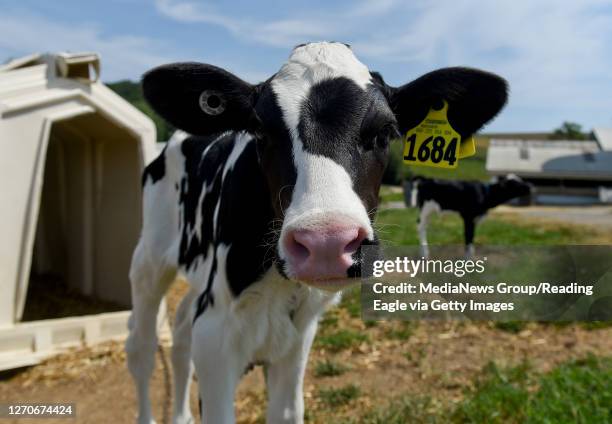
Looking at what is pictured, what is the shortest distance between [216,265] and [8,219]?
3.13m

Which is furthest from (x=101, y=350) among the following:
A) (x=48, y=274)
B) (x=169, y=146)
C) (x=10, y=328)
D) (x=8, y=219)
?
(x=48, y=274)

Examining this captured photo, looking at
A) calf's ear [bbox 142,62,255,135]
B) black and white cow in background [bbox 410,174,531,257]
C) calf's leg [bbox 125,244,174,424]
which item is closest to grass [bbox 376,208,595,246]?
black and white cow in background [bbox 410,174,531,257]

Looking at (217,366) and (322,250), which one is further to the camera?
(217,366)

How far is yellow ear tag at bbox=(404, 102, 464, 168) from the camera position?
2.46 meters

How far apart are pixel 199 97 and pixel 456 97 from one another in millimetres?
1120

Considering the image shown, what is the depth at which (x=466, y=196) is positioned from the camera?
354 inches

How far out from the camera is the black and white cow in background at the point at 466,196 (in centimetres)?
747

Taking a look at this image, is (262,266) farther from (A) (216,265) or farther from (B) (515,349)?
(B) (515,349)

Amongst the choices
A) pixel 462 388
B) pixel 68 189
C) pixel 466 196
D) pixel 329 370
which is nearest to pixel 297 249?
pixel 462 388

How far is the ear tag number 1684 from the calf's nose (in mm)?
991

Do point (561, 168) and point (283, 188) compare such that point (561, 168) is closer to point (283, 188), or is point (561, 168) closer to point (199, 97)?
point (199, 97)

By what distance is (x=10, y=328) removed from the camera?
4.78 metres

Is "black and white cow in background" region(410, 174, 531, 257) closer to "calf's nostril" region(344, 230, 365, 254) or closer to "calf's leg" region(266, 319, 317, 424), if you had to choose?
"calf's leg" region(266, 319, 317, 424)

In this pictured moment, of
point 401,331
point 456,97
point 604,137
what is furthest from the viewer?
point 604,137
